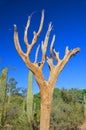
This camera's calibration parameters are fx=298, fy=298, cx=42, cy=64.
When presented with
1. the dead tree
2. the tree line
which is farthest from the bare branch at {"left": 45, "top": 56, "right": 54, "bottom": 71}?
the tree line

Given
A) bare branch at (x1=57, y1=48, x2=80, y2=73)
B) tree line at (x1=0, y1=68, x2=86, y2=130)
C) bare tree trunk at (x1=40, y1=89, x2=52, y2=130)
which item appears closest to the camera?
bare tree trunk at (x1=40, y1=89, x2=52, y2=130)

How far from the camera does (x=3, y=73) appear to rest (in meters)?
16.8

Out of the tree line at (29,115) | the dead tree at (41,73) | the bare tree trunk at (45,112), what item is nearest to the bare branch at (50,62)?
the dead tree at (41,73)

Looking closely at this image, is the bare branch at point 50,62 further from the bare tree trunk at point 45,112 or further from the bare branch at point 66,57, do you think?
the bare tree trunk at point 45,112

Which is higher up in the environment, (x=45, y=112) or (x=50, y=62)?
(x=50, y=62)

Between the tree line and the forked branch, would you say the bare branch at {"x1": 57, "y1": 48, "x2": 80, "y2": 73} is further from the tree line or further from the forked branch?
the tree line

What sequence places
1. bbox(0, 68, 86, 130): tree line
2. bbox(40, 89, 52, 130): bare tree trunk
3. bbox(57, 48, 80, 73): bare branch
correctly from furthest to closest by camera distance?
bbox(0, 68, 86, 130): tree line, bbox(57, 48, 80, 73): bare branch, bbox(40, 89, 52, 130): bare tree trunk

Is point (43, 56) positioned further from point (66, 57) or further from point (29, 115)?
point (29, 115)

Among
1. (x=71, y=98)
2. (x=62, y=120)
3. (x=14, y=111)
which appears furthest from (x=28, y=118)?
(x=71, y=98)

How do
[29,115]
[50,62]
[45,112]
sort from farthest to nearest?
[29,115] → [50,62] → [45,112]

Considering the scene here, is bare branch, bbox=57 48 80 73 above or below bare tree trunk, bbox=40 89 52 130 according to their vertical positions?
above

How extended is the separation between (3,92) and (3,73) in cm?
111

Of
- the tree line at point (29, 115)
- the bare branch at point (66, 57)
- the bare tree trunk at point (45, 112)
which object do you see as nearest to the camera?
the bare tree trunk at point (45, 112)

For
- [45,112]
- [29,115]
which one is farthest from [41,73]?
[29,115]
